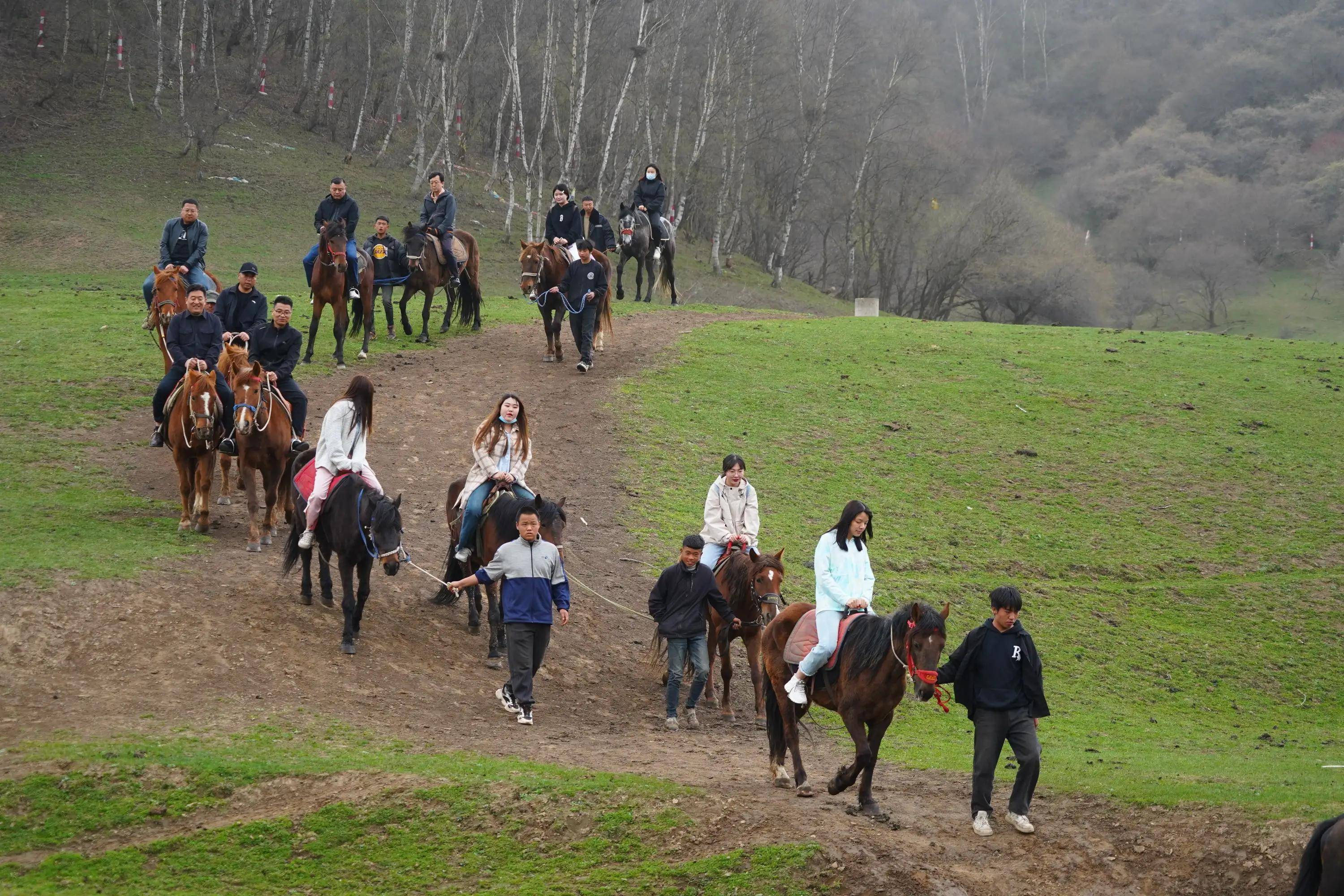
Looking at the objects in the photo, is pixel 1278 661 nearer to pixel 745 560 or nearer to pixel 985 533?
pixel 985 533

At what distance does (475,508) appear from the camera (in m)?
11.6

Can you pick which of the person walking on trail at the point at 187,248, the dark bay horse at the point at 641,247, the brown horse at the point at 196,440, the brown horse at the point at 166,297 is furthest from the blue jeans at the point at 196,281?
the dark bay horse at the point at 641,247

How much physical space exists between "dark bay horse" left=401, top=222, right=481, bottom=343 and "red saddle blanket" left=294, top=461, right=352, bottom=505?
37.3 ft

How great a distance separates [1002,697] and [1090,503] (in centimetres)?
1219

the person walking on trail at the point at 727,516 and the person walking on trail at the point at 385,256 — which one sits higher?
the person walking on trail at the point at 385,256

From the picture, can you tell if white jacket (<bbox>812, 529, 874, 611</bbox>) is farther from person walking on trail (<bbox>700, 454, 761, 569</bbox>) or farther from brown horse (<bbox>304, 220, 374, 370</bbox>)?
brown horse (<bbox>304, 220, 374, 370</bbox>)

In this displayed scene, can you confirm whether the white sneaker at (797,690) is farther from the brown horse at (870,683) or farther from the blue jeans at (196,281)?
the blue jeans at (196,281)

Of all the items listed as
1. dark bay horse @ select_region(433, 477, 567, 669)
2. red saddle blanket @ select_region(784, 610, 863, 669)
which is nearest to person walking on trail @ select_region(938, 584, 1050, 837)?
red saddle blanket @ select_region(784, 610, 863, 669)

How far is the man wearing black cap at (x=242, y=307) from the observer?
581 inches

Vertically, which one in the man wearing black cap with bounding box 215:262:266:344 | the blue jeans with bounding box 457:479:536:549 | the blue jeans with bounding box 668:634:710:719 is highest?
the man wearing black cap with bounding box 215:262:266:344

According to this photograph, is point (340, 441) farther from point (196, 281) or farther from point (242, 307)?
point (196, 281)

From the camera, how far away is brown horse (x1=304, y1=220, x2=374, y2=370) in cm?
1989

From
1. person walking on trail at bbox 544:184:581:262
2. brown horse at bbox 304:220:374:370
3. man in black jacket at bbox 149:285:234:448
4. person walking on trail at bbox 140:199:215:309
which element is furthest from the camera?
person walking on trail at bbox 544:184:581:262

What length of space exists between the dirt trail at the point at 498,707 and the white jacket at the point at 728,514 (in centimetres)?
183
